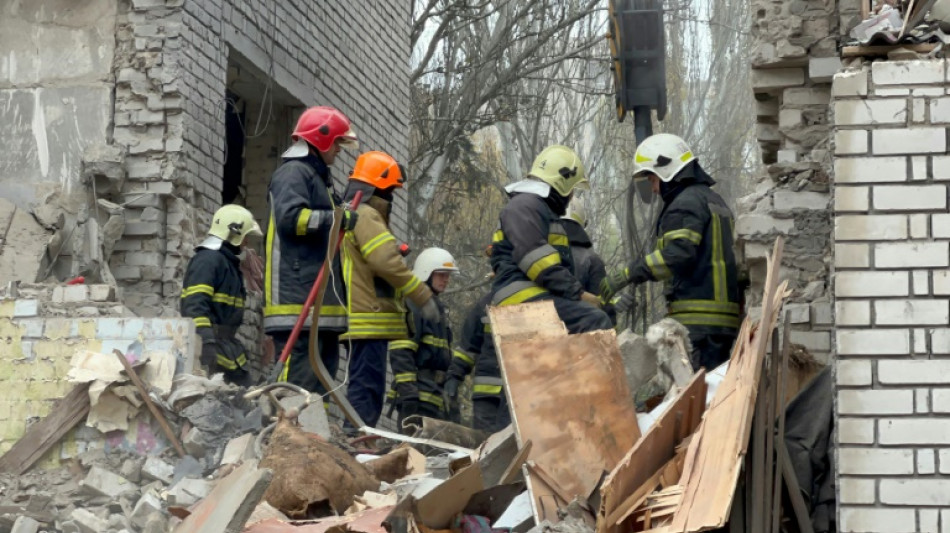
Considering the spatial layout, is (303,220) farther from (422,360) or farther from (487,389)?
→ (422,360)

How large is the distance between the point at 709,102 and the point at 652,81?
72.4 feet

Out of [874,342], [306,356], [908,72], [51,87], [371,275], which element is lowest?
[306,356]

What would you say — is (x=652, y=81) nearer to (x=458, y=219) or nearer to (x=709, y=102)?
(x=458, y=219)

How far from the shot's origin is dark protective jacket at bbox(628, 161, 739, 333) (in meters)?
8.43

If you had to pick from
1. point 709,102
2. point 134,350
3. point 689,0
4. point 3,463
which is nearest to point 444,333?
point 134,350

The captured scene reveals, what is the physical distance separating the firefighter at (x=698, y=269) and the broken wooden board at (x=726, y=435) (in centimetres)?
278

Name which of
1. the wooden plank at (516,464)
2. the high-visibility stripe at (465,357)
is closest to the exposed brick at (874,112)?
the wooden plank at (516,464)

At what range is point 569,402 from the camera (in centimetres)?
597

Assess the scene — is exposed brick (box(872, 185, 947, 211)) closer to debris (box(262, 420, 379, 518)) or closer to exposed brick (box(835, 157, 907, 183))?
exposed brick (box(835, 157, 907, 183))

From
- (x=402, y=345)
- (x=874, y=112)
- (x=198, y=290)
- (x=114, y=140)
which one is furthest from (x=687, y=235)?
(x=114, y=140)

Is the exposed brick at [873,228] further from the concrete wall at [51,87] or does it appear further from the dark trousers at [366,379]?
the concrete wall at [51,87]

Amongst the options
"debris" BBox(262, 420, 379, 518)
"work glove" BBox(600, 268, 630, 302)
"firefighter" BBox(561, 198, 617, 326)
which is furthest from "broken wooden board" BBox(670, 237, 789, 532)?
"firefighter" BBox(561, 198, 617, 326)

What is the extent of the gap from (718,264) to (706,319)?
1.11 feet

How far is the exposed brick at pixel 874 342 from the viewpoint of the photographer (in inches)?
198
